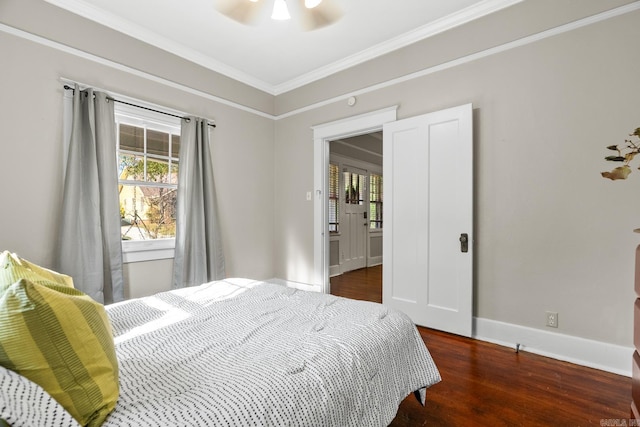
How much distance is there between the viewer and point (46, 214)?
101 inches

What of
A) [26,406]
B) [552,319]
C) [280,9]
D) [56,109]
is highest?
[280,9]

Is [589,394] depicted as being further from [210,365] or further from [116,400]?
[116,400]

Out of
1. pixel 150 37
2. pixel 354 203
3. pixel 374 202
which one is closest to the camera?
pixel 150 37

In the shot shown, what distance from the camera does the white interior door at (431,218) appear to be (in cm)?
278

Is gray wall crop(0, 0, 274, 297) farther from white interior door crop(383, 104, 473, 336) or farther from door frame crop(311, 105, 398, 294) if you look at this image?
white interior door crop(383, 104, 473, 336)

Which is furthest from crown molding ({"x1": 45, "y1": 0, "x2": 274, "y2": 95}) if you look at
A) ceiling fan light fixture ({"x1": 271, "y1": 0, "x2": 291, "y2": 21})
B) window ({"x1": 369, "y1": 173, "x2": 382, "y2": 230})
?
window ({"x1": 369, "y1": 173, "x2": 382, "y2": 230})

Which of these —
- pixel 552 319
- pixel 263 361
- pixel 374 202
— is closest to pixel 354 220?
pixel 374 202

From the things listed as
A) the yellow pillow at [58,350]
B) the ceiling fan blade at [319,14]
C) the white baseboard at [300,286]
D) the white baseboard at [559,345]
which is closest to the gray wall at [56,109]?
the white baseboard at [300,286]

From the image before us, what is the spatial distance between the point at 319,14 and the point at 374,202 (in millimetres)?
4474

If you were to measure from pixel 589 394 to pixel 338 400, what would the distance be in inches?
73.7

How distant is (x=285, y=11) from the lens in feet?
7.47

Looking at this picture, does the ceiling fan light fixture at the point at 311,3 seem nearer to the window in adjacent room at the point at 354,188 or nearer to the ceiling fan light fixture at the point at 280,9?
the ceiling fan light fixture at the point at 280,9

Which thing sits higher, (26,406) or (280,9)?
(280,9)

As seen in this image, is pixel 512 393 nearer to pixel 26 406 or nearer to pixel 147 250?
pixel 26 406
